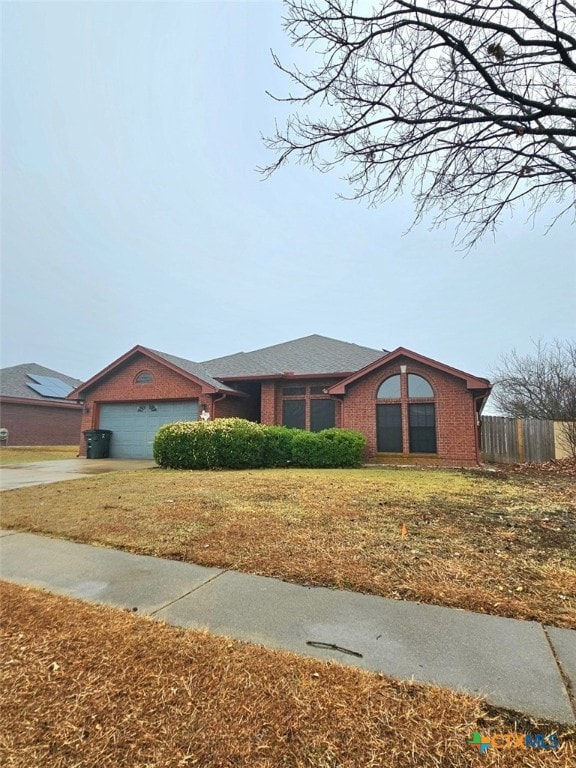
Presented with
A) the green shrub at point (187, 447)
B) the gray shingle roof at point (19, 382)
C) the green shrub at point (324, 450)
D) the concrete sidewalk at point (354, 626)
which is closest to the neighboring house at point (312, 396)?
the green shrub at point (324, 450)

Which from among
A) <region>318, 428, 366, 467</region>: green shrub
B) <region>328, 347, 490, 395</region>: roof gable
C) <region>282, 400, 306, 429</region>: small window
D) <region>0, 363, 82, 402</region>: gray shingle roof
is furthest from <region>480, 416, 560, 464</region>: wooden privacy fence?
<region>0, 363, 82, 402</region>: gray shingle roof

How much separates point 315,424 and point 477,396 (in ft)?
19.7

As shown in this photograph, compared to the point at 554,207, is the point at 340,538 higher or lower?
lower

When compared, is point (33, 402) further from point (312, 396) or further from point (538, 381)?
point (538, 381)

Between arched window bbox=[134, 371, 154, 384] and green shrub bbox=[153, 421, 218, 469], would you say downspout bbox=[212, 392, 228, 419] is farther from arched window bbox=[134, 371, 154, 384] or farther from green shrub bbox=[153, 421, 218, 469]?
green shrub bbox=[153, 421, 218, 469]

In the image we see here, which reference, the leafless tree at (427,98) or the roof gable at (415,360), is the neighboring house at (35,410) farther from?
the leafless tree at (427,98)

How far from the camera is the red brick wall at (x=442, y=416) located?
44.7 feet

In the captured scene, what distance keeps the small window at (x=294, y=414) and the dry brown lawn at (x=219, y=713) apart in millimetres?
14433

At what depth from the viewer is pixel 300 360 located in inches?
725

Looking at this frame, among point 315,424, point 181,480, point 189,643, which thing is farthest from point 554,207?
point 315,424

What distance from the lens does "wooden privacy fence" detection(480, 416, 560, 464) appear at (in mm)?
15289

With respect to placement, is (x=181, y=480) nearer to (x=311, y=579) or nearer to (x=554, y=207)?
(x=311, y=579)

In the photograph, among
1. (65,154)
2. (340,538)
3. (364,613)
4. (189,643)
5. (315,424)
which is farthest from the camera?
(315,424)

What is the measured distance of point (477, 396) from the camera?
46.2 ft
